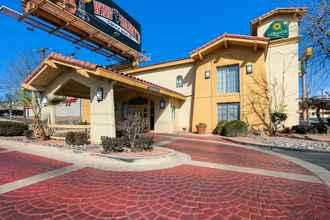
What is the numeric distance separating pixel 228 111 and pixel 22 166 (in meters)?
14.0

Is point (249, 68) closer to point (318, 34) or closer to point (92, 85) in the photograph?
point (318, 34)

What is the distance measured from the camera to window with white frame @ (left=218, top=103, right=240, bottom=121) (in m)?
15.6

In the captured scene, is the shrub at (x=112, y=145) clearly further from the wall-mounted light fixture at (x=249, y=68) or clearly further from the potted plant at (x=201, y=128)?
the wall-mounted light fixture at (x=249, y=68)

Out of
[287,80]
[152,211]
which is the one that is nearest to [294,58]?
[287,80]

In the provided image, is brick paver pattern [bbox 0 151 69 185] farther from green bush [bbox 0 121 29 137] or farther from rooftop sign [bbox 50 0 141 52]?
rooftop sign [bbox 50 0 141 52]

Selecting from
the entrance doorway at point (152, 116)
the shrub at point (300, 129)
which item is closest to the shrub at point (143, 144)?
the entrance doorway at point (152, 116)

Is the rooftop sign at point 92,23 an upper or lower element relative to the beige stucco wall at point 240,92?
upper

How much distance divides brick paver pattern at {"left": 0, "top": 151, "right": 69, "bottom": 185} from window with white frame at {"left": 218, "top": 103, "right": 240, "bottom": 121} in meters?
12.8

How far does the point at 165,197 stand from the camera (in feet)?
12.4

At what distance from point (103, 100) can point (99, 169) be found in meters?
3.92

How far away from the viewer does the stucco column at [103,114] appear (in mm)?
8742

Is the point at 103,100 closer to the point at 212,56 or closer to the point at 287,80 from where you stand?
the point at 212,56

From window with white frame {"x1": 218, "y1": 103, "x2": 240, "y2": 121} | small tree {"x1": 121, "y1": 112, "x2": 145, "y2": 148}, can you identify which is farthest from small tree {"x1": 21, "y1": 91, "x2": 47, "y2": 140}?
window with white frame {"x1": 218, "y1": 103, "x2": 240, "y2": 121}

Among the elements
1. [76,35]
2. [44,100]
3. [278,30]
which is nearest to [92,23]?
[76,35]
